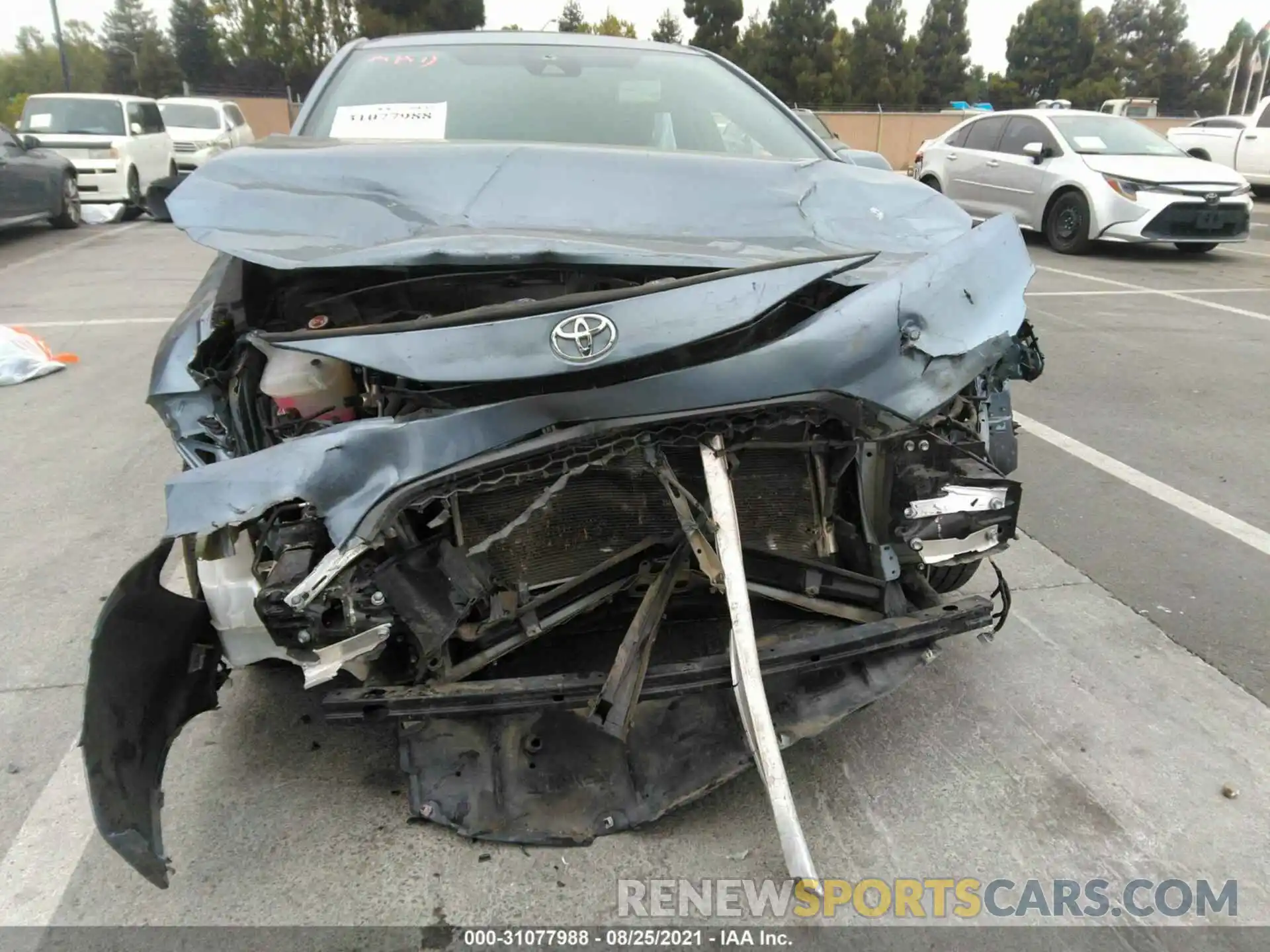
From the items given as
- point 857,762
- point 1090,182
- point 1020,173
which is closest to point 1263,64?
point 1020,173

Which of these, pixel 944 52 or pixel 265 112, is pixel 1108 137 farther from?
pixel 944 52

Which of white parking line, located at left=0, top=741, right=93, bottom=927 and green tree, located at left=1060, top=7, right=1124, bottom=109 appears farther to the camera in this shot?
green tree, located at left=1060, top=7, right=1124, bottom=109

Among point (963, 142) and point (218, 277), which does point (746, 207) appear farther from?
point (963, 142)

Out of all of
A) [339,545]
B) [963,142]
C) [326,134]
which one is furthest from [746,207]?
[963,142]

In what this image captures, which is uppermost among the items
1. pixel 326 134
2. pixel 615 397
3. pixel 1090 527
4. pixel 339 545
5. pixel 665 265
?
pixel 326 134

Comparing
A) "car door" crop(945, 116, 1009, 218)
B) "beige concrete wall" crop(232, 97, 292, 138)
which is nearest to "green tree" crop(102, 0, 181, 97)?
"beige concrete wall" crop(232, 97, 292, 138)

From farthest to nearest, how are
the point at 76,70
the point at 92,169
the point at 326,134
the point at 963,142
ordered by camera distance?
the point at 76,70
the point at 92,169
the point at 963,142
the point at 326,134

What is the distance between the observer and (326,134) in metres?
3.21

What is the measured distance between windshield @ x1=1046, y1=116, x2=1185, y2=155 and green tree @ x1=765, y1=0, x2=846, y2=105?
28.5 m

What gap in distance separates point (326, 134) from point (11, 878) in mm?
2406

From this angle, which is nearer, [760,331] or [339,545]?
[339,545]

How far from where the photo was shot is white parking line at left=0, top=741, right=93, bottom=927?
200cm

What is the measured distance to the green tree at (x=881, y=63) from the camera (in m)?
38.5

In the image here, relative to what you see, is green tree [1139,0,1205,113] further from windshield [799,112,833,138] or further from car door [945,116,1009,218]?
windshield [799,112,833,138]
